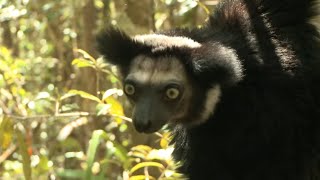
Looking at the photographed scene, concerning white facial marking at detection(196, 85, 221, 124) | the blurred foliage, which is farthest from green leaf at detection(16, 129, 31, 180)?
white facial marking at detection(196, 85, 221, 124)

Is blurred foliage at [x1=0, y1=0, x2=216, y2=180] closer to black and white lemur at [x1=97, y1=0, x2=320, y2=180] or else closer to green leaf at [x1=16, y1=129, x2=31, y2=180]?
green leaf at [x1=16, y1=129, x2=31, y2=180]

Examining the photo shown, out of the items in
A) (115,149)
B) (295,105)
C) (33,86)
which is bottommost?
(33,86)

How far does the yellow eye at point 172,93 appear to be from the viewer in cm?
293

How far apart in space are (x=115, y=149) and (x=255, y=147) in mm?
855

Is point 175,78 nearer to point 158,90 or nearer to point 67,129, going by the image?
point 158,90

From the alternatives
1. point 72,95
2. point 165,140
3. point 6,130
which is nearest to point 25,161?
point 6,130

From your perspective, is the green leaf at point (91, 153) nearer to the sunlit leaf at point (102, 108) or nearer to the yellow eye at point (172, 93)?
the sunlit leaf at point (102, 108)

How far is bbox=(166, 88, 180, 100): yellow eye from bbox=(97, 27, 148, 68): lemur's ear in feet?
1.00

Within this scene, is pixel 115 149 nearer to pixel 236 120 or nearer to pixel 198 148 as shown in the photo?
pixel 198 148

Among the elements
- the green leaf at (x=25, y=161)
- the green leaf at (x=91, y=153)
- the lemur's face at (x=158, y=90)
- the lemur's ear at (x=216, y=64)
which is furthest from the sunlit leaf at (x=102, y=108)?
the lemur's ear at (x=216, y=64)

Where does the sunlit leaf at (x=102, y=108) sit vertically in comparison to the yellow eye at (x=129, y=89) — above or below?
below

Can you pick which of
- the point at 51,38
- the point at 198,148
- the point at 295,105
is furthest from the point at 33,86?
the point at 295,105

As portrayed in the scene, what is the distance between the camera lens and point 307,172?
2924 mm

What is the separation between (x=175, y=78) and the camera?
2.93 meters
